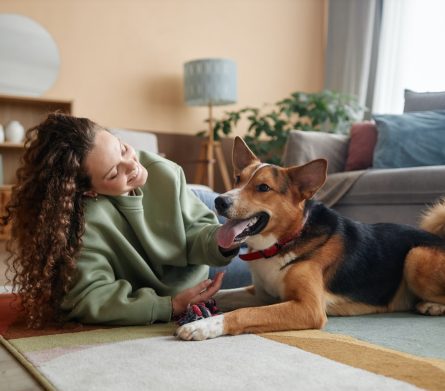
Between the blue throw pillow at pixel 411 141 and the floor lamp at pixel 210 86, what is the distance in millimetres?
1710

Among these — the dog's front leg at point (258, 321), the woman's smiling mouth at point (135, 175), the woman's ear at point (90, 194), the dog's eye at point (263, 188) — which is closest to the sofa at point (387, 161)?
the dog's eye at point (263, 188)

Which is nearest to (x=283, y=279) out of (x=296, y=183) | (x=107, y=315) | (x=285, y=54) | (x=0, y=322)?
(x=296, y=183)

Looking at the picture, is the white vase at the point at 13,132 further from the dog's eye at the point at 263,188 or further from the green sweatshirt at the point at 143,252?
the dog's eye at the point at 263,188

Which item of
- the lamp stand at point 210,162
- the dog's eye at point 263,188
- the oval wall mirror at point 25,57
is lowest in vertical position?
the lamp stand at point 210,162

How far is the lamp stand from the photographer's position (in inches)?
195

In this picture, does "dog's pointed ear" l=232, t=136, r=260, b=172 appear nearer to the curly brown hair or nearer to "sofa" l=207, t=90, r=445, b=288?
the curly brown hair

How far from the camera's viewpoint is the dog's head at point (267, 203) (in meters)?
1.67

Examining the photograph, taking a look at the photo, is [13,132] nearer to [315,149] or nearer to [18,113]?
[18,113]

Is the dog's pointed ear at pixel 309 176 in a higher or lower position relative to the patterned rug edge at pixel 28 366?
higher

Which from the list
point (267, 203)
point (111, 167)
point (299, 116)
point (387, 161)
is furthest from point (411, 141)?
point (111, 167)

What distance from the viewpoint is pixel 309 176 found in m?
1.73

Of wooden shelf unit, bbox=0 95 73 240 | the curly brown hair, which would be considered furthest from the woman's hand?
wooden shelf unit, bbox=0 95 73 240

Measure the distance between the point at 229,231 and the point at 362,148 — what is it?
2464 mm

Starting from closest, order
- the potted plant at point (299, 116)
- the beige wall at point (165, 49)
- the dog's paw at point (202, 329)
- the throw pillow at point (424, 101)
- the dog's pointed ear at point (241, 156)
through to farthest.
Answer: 1. the dog's paw at point (202, 329)
2. the dog's pointed ear at point (241, 156)
3. the throw pillow at point (424, 101)
4. the beige wall at point (165, 49)
5. the potted plant at point (299, 116)
